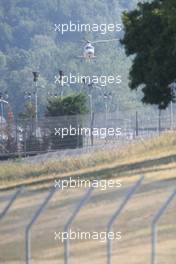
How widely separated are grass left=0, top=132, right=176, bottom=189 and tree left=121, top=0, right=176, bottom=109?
94.9 inches

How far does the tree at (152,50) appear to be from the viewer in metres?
33.2

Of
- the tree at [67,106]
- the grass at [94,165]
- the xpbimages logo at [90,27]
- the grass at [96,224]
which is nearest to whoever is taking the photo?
the grass at [96,224]

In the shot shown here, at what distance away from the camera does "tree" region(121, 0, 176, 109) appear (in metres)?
33.2

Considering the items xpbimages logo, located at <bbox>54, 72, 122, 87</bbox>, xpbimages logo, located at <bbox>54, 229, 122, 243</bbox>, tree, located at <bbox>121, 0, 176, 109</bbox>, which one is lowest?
xpbimages logo, located at <bbox>54, 229, 122, 243</bbox>

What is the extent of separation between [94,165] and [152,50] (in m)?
4.60

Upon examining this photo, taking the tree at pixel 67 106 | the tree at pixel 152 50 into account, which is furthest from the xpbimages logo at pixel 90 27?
the tree at pixel 67 106

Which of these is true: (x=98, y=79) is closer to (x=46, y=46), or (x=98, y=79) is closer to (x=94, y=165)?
(x=94, y=165)

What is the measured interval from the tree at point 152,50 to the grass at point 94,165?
241cm

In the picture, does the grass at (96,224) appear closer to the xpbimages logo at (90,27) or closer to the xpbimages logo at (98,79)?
the xpbimages logo at (98,79)

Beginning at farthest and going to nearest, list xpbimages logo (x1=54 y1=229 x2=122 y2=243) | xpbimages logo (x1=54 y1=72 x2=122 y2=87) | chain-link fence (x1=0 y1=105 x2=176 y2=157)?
1. chain-link fence (x1=0 y1=105 x2=176 y2=157)
2. xpbimages logo (x1=54 y1=72 x2=122 y2=87)
3. xpbimages logo (x1=54 y1=229 x2=122 y2=243)

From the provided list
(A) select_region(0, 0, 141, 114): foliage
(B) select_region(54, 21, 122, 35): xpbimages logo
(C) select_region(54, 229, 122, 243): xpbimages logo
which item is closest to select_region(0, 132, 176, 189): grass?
(B) select_region(54, 21, 122, 35): xpbimages logo

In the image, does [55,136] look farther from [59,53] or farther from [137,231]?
[59,53]

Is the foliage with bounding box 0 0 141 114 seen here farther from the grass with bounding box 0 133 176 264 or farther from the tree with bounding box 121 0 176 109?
the grass with bounding box 0 133 176 264

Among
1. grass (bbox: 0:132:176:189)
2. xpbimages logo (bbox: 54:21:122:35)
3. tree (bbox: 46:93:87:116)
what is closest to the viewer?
xpbimages logo (bbox: 54:21:122:35)
